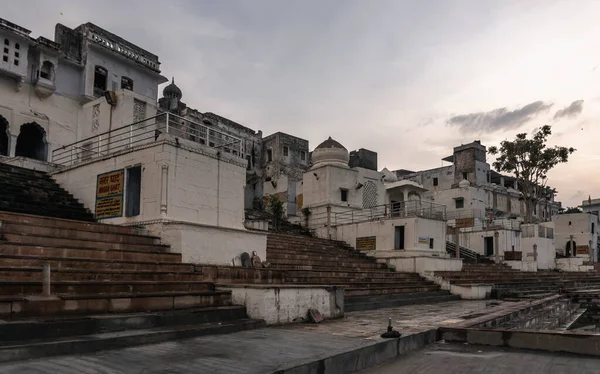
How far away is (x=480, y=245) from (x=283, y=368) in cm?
3066

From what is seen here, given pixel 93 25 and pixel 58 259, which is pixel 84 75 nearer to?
pixel 93 25

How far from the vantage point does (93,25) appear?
25453 mm

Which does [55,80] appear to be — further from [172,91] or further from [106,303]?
[106,303]

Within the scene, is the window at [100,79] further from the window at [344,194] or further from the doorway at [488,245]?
the doorway at [488,245]

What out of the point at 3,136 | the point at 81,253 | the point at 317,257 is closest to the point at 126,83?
the point at 3,136

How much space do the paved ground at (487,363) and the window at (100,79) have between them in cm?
2316

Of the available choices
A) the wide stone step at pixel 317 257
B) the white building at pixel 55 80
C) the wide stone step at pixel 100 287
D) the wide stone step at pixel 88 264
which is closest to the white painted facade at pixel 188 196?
the wide stone step at pixel 88 264

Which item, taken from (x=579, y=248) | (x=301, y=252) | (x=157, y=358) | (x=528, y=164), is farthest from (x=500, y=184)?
(x=157, y=358)

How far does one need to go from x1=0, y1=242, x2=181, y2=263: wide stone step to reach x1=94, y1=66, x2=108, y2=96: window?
1820cm

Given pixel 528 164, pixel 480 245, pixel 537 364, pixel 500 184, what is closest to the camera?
pixel 537 364

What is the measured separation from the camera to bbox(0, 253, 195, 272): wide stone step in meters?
7.45

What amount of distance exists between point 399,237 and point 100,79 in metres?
17.6

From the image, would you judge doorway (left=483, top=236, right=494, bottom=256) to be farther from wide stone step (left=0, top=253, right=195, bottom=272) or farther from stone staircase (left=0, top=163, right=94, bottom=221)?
wide stone step (left=0, top=253, right=195, bottom=272)

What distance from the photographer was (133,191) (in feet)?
39.6
